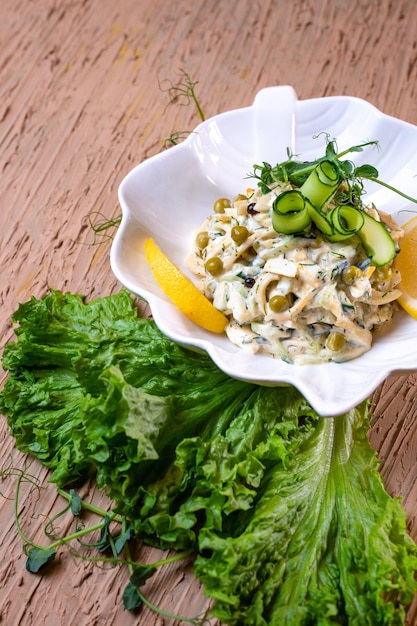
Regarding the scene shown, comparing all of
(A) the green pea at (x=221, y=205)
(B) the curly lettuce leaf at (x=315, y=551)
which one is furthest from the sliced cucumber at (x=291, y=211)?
(B) the curly lettuce leaf at (x=315, y=551)

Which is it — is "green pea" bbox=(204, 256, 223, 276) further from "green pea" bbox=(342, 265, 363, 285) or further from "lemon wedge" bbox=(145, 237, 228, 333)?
"green pea" bbox=(342, 265, 363, 285)

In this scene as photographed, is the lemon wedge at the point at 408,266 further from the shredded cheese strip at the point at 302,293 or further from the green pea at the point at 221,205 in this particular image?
the green pea at the point at 221,205

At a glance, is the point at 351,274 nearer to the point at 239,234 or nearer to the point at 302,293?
the point at 302,293

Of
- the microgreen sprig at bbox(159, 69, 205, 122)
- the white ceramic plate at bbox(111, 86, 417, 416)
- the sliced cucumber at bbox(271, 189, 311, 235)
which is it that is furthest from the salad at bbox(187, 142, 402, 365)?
the microgreen sprig at bbox(159, 69, 205, 122)

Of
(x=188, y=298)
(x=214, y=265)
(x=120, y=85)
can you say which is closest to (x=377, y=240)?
(x=214, y=265)

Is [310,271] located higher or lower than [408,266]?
higher

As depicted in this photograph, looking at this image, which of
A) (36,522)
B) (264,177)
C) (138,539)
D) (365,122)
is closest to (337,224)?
(264,177)
